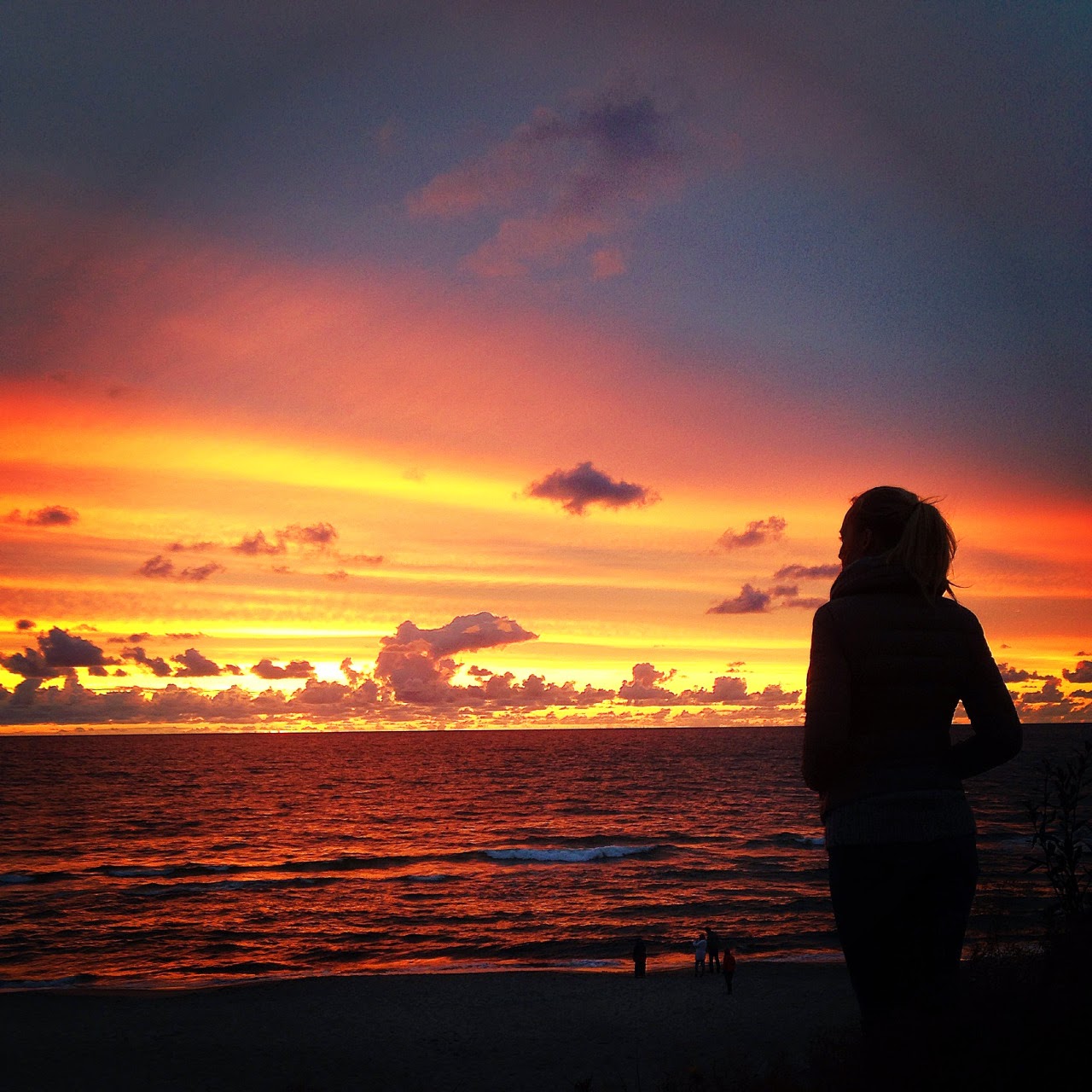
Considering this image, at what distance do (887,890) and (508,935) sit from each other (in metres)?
34.2

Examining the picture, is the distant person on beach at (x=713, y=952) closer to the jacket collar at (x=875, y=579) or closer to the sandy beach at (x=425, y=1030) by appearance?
the sandy beach at (x=425, y=1030)

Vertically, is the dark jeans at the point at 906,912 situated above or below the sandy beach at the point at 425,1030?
above

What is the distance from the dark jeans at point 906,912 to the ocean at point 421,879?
6706 millimetres

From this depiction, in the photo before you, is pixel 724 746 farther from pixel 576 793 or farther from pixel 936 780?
pixel 936 780

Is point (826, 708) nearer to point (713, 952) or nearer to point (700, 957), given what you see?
point (700, 957)

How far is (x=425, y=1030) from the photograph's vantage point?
2308 cm

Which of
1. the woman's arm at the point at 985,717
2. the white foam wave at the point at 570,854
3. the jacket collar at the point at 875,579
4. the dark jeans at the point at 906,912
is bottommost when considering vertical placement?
the white foam wave at the point at 570,854

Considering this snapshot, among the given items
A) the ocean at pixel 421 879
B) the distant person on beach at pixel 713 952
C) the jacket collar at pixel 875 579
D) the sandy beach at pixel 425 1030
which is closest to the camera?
the jacket collar at pixel 875 579

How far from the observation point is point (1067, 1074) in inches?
147

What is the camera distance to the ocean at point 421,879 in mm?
31094

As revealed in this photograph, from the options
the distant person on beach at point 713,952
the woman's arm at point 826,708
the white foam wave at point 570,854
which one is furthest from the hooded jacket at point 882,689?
the white foam wave at point 570,854

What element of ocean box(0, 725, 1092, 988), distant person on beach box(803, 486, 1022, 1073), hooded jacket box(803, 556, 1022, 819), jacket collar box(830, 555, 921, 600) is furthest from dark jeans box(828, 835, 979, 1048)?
ocean box(0, 725, 1092, 988)

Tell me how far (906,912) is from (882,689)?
0.63m

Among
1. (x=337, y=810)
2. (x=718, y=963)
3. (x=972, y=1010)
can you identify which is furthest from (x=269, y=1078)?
(x=337, y=810)
